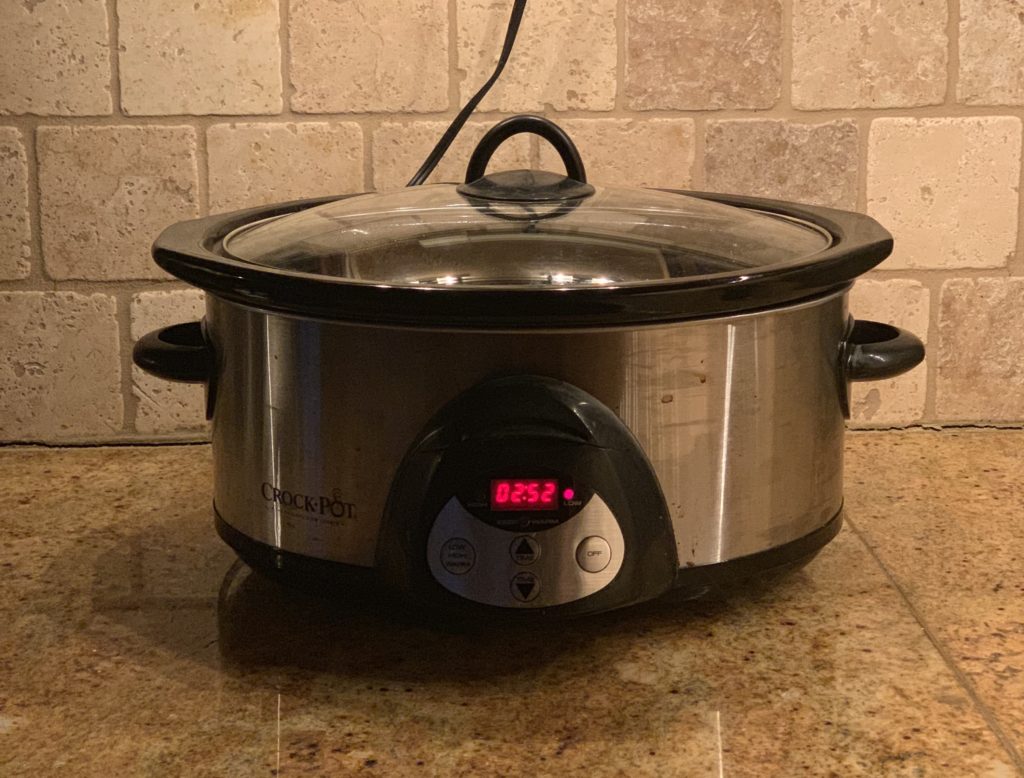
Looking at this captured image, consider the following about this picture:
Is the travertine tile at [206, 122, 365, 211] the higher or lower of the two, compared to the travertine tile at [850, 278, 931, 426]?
higher

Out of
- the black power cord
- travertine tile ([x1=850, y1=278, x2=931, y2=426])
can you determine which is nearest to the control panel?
the black power cord

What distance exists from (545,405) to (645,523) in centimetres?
10

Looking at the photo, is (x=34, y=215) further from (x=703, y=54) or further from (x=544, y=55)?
(x=703, y=54)

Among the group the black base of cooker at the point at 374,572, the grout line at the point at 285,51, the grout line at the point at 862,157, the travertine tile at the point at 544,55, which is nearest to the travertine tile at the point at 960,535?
the black base of cooker at the point at 374,572

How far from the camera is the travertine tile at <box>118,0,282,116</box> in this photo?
52.0 inches

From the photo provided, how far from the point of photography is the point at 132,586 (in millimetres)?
1013

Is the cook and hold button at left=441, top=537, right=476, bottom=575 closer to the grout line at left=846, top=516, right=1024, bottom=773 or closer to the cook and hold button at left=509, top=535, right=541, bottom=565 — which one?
the cook and hold button at left=509, top=535, right=541, bottom=565

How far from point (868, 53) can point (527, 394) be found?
2.49 ft

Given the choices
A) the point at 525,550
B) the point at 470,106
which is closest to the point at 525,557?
the point at 525,550

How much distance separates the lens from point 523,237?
0.86 meters

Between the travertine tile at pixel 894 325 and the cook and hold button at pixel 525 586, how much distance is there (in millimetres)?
700

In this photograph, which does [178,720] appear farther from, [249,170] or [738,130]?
[738,130]

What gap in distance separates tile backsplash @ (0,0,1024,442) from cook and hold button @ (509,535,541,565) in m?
0.67

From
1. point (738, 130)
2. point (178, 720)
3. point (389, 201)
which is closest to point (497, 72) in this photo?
point (738, 130)
